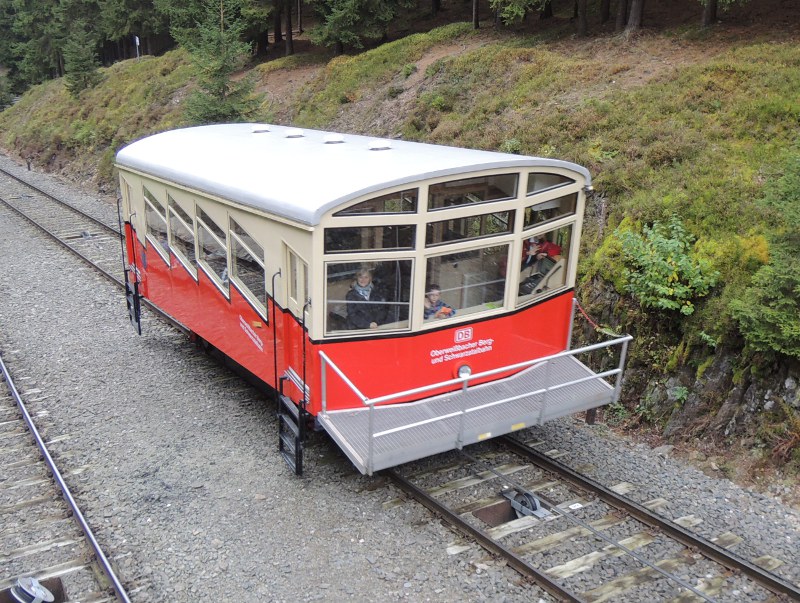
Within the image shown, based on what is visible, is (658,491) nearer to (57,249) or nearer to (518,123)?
(518,123)


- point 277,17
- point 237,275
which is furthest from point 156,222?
point 277,17

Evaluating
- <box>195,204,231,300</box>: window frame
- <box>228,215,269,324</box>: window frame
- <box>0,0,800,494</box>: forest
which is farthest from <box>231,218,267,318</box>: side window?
<box>0,0,800,494</box>: forest

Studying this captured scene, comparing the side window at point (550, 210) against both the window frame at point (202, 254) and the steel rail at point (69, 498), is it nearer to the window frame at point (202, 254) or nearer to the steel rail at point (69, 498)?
the window frame at point (202, 254)

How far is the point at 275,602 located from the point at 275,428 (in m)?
3.22

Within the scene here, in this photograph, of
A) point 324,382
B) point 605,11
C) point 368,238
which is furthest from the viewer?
point 605,11

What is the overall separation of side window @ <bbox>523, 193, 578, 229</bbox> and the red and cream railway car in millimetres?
16

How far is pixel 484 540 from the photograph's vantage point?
6539 mm

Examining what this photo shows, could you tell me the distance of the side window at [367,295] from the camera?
697 cm

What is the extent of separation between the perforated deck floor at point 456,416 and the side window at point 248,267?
1.72 meters

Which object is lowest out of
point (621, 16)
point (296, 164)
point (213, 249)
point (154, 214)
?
point (154, 214)

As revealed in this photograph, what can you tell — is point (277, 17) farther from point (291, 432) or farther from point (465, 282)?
point (291, 432)

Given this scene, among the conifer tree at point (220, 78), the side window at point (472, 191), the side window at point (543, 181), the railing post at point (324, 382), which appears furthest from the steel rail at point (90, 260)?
the side window at point (543, 181)

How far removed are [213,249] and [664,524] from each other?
614 cm

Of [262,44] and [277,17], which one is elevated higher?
[277,17]
